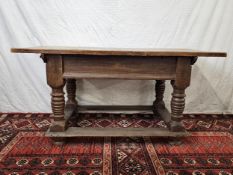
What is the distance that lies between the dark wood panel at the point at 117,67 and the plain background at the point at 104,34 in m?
0.80

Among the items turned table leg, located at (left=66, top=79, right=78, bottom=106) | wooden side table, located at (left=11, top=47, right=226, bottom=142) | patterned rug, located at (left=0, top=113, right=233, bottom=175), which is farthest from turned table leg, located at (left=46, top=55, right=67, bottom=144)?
turned table leg, located at (left=66, top=79, right=78, bottom=106)

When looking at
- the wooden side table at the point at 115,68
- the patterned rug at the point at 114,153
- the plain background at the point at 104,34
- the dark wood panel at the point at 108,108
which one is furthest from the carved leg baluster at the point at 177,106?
the plain background at the point at 104,34

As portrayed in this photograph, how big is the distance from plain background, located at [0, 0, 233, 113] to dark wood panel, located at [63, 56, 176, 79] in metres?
0.80

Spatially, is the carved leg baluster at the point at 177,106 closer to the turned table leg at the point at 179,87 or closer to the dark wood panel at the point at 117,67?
the turned table leg at the point at 179,87

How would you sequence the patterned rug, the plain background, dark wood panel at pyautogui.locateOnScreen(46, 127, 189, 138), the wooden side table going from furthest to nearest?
the plain background, dark wood panel at pyautogui.locateOnScreen(46, 127, 189, 138), the wooden side table, the patterned rug

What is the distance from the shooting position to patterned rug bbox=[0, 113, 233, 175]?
1.29 metres

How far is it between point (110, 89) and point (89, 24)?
0.78 metres

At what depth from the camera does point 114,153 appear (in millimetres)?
1479

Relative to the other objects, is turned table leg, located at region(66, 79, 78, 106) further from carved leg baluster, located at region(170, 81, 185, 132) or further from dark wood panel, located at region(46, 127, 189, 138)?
carved leg baluster, located at region(170, 81, 185, 132)

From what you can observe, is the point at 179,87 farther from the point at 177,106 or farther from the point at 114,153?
the point at 114,153

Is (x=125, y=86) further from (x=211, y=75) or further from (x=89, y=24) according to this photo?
(x=211, y=75)

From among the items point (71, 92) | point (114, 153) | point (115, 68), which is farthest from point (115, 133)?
point (71, 92)

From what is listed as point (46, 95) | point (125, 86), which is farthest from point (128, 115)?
point (46, 95)

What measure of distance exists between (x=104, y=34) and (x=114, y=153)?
4.27ft
